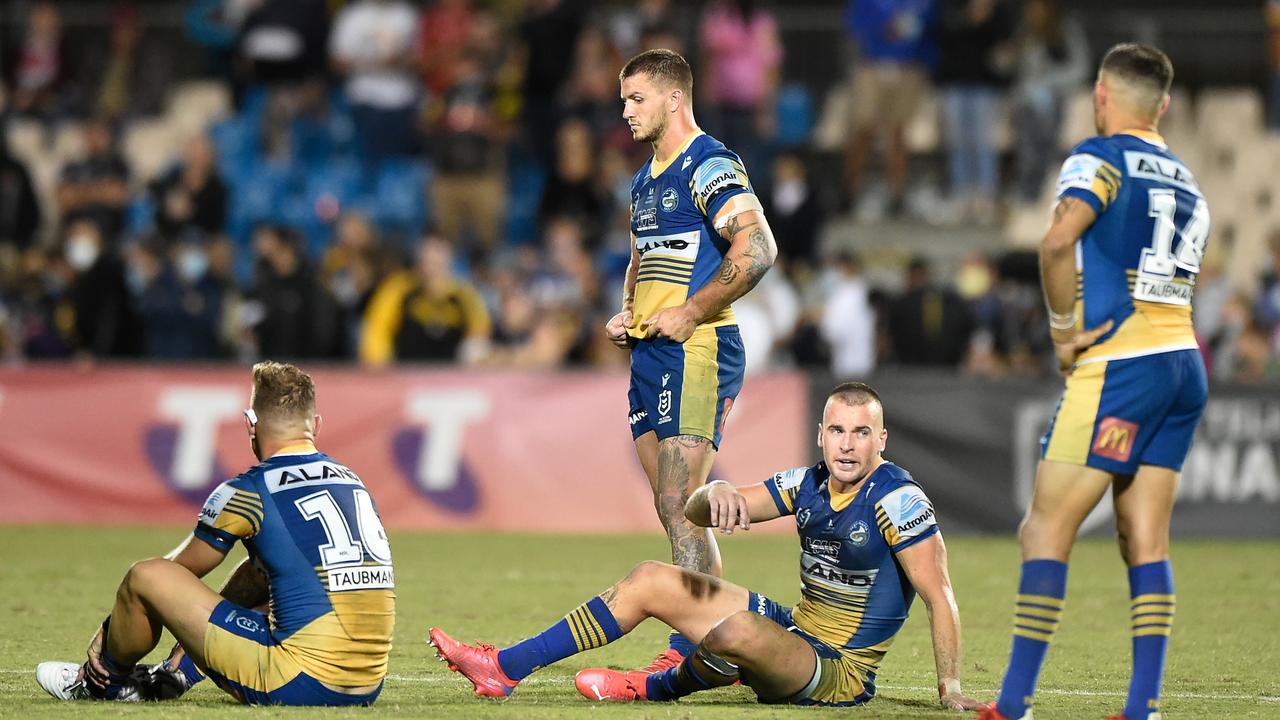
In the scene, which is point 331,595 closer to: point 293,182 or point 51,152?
point 293,182

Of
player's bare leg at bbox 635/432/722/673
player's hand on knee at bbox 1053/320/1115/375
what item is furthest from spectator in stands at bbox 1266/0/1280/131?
player's hand on knee at bbox 1053/320/1115/375

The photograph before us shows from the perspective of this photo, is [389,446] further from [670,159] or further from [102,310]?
[670,159]

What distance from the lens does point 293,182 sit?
795 inches

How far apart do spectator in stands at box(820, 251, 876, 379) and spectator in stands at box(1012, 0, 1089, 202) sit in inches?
141

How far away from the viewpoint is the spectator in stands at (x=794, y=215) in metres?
18.6

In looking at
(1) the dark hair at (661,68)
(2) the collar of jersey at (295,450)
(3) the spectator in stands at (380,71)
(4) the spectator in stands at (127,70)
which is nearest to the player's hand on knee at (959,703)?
(2) the collar of jersey at (295,450)

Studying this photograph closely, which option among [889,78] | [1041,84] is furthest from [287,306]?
[1041,84]

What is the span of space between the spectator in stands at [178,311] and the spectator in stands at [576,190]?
3.70 meters

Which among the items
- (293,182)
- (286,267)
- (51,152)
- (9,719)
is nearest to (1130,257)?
(9,719)

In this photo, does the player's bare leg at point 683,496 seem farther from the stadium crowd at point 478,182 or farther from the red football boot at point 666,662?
the stadium crowd at point 478,182

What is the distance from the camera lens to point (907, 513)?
674cm

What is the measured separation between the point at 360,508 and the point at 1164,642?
2839 mm

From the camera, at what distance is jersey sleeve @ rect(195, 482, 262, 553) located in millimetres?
6316

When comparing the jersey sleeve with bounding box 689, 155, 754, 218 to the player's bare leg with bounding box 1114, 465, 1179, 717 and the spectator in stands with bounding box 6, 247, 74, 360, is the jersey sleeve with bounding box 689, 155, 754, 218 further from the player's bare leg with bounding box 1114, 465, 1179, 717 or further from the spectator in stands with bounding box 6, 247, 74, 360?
the spectator in stands with bounding box 6, 247, 74, 360
